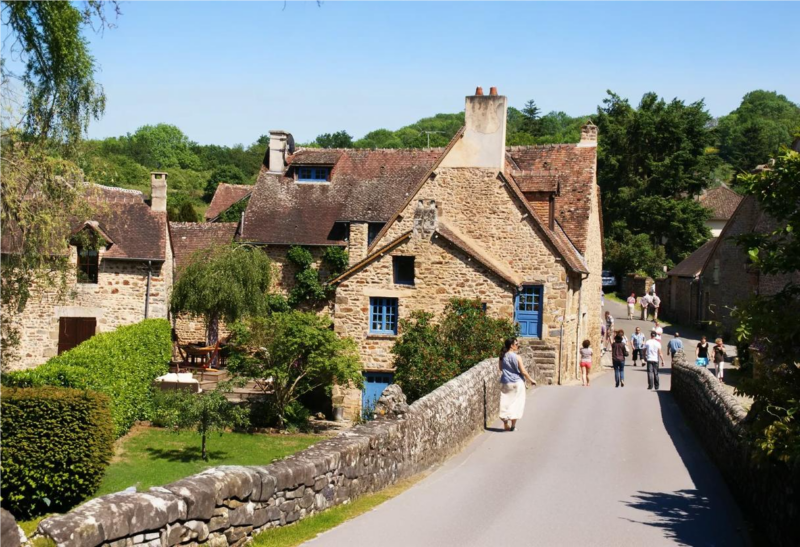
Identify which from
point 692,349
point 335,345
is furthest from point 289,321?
point 692,349

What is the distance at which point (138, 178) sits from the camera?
303 feet

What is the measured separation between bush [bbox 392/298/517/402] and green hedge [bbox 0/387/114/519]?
28.4 ft

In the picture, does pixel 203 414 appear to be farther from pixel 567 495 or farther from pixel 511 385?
pixel 567 495

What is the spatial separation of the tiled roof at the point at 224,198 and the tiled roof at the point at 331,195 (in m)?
12.2

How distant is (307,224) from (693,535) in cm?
3069

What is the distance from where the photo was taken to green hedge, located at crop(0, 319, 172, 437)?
19.5m

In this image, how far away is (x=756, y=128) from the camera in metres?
87.8

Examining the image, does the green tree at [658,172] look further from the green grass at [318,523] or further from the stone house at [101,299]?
the green grass at [318,523]

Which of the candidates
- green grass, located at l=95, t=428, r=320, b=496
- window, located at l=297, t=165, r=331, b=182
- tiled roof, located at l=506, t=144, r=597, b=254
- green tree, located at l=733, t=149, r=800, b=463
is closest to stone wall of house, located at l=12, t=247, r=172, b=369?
window, located at l=297, t=165, r=331, b=182

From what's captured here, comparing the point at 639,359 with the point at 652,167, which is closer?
the point at 639,359

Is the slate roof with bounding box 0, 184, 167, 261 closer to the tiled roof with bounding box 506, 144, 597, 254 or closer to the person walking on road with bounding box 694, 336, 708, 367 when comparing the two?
the tiled roof with bounding box 506, 144, 597, 254

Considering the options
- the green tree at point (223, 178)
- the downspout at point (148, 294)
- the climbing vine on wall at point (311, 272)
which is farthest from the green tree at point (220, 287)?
the green tree at point (223, 178)

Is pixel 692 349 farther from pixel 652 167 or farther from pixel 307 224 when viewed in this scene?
pixel 652 167

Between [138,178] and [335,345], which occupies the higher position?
[138,178]
